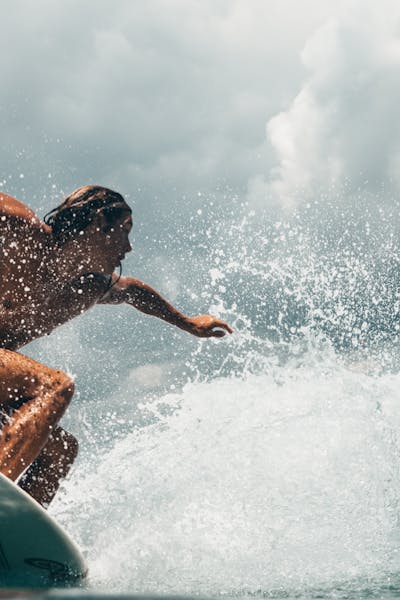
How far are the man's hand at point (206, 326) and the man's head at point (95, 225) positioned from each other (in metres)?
1.66

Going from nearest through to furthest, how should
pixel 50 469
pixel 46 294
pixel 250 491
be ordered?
1. pixel 50 469
2. pixel 46 294
3. pixel 250 491

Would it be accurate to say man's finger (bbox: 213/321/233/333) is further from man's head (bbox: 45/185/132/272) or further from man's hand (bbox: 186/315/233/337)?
man's head (bbox: 45/185/132/272)

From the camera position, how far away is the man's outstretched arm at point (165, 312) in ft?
19.5

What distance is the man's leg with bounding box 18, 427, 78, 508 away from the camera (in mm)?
4223

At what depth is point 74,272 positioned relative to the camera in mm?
4527

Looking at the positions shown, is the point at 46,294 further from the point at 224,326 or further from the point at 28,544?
the point at 224,326

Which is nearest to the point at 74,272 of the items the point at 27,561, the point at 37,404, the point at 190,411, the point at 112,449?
the point at 37,404

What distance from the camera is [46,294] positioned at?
4.50 meters

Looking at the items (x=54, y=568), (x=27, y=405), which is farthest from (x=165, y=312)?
(x=54, y=568)

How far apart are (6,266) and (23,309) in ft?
1.44

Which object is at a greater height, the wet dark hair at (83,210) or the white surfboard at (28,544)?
the wet dark hair at (83,210)

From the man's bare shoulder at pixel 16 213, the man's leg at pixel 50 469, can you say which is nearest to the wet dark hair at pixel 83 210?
the man's bare shoulder at pixel 16 213

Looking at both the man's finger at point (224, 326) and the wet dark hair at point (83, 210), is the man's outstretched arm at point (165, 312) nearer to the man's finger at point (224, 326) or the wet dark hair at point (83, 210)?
the man's finger at point (224, 326)

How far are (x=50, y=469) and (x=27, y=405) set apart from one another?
3.44 feet
